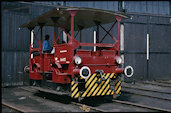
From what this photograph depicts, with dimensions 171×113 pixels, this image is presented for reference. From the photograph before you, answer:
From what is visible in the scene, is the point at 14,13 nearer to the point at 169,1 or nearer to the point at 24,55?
the point at 24,55

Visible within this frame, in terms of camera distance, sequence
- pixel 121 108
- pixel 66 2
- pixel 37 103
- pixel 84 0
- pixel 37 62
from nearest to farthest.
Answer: pixel 121 108
pixel 37 103
pixel 37 62
pixel 66 2
pixel 84 0

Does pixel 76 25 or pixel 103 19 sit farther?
pixel 76 25

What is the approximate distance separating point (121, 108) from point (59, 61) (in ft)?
10.2

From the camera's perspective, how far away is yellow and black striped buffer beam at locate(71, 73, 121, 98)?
8.75 metres

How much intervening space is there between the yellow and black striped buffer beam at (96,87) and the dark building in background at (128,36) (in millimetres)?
6409

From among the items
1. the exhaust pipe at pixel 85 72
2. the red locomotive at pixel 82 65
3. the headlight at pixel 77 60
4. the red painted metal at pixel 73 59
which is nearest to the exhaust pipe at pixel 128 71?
the red locomotive at pixel 82 65

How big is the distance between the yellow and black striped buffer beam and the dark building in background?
6.41 metres

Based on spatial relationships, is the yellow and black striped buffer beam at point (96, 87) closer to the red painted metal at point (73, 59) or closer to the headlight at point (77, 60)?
the red painted metal at point (73, 59)

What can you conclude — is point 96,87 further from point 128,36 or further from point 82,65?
point 128,36

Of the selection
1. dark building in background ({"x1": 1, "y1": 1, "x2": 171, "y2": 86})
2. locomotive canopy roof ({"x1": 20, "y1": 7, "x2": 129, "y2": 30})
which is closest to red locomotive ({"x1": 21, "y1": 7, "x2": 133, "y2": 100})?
locomotive canopy roof ({"x1": 20, "y1": 7, "x2": 129, "y2": 30})

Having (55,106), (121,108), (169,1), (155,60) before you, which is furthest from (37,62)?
(169,1)

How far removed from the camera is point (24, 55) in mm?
14289

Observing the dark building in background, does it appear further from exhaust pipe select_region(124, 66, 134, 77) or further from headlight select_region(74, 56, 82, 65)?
exhaust pipe select_region(124, 66, 134, 77)

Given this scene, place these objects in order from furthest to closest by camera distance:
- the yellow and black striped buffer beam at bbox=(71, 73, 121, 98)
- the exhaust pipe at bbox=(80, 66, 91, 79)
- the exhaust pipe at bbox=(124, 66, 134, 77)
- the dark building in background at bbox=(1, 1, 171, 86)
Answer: the dark building in background at bbox=(1, 1, 171, 86), the exhaust pipe at bbox=(124, 66, 134, 77), the yellow and black striped buffer beam at bbox=(71, 73, 121, 98), the exhaust pipe at bbox=(80, 66, 91, 79)
